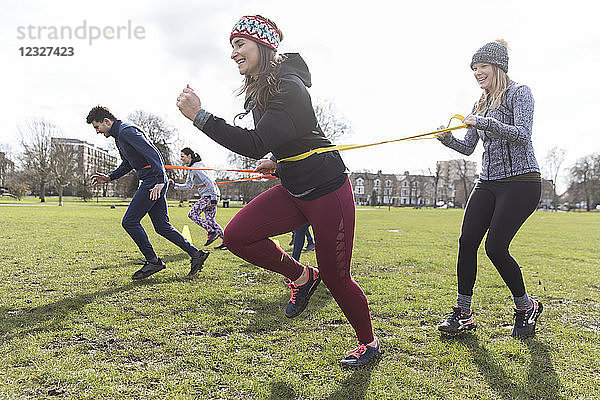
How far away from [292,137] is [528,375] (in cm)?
222

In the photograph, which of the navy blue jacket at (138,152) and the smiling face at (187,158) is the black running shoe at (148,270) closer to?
the navy blue jacket at (138,152)

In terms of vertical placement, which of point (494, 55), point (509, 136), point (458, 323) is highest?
point (494, 55)

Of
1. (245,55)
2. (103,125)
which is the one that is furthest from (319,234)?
(103,125)

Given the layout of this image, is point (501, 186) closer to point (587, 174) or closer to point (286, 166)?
point (286, 166)

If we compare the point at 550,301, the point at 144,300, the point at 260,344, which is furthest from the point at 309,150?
the point at 550,301

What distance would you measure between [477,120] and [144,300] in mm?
3683

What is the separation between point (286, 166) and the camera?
2814 mm

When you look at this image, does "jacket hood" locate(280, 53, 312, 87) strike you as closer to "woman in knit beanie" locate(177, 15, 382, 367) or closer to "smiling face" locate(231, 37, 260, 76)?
"woman in knit beanie" locate(177, 15, 382, 367)

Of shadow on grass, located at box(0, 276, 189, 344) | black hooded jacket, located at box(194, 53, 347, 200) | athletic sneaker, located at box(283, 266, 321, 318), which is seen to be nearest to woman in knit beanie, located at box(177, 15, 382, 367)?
black hooded jacket, located at box(194, 53, 347, 200)

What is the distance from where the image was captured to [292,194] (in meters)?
2.92

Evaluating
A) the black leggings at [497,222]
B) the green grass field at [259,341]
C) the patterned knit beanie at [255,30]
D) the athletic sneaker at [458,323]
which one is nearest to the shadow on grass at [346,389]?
the green grass field at [259,341]

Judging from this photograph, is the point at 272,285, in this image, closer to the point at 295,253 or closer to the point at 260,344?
the point at 295,253

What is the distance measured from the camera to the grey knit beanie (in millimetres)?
3584

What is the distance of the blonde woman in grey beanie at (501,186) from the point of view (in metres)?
3.49
